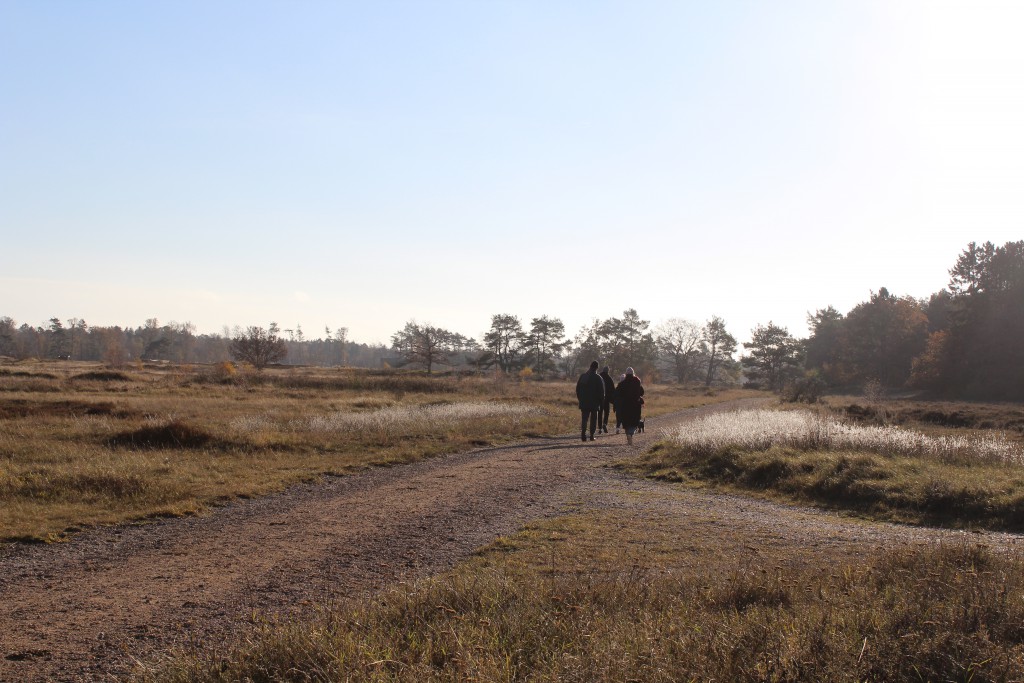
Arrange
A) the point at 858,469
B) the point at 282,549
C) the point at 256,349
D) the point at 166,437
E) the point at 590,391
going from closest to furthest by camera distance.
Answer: the point at 282,549 → the point at 858,469 → the point at 166,437 → the point at 590,391 → the point at 256,349

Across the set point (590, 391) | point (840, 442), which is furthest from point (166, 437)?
point (840, 442)

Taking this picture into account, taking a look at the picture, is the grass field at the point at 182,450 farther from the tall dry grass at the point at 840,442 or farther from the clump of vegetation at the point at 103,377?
the clump of vegetation at the point at 103,377

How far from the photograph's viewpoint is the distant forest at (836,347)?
5231cm

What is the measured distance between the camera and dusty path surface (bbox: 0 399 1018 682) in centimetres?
529

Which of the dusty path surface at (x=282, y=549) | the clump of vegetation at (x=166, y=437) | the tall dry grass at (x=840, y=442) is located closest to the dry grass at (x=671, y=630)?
the dusty path surface at (x=282, y=549)

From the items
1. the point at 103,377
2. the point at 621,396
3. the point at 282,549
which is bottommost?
the point at 282,549

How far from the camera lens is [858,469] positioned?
11766 mm

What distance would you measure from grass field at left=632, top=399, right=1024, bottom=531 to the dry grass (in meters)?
→ 4.78

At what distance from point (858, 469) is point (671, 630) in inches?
373

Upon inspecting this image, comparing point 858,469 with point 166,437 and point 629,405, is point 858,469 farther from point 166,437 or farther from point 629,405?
point 166,437

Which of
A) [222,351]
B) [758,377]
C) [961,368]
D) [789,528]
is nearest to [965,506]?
[789,528]

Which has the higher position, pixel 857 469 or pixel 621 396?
pixel 621 396

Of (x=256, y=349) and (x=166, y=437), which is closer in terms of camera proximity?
(x=166, y=437)

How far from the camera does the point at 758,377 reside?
9025 centimetres
